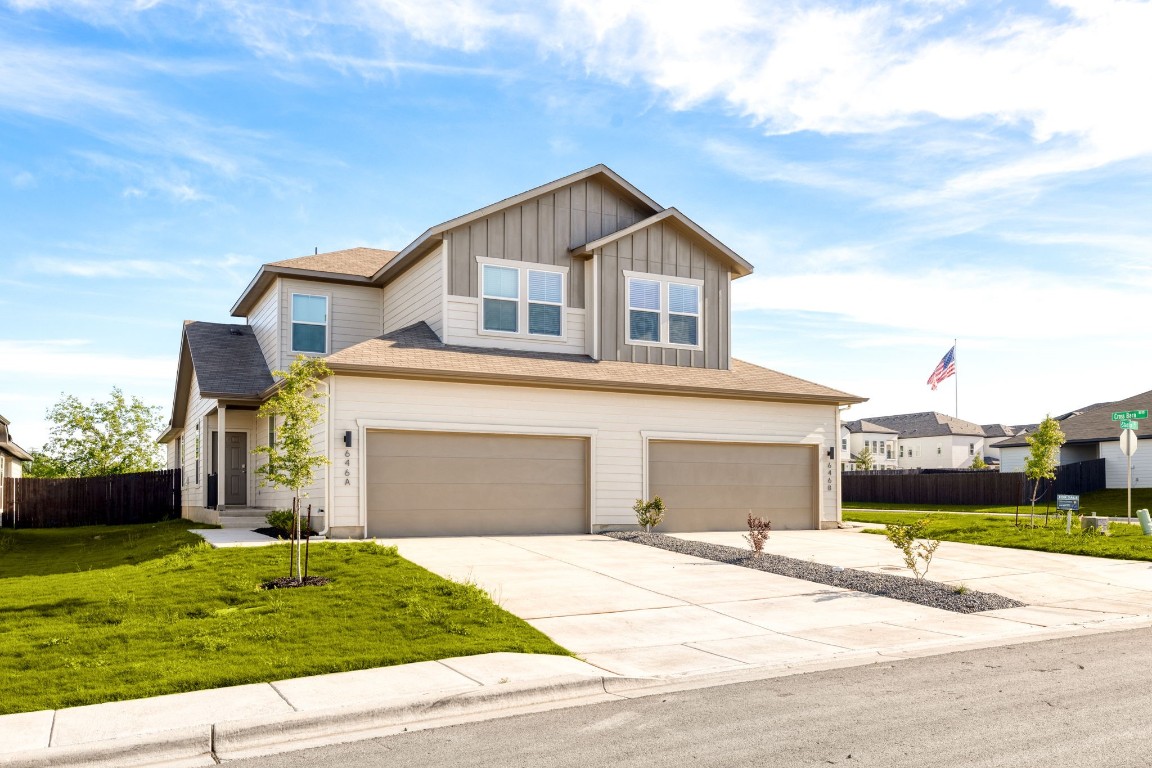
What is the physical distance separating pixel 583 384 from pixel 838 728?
13635mm

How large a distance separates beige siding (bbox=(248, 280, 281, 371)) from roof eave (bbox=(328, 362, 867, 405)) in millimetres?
6639

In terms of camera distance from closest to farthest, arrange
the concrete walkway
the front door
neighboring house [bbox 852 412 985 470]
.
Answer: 1. the concrete walkway
2. the front door
3. neighboring house [bbox 852 412 985 470]

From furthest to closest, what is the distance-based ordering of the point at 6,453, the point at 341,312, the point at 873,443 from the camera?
1. the point at 873,443
2. the point at 6,453
3. the point at 341,312

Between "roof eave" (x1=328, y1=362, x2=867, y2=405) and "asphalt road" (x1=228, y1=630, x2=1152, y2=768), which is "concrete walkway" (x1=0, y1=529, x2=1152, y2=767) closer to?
"asphalt road" (x1=228, y1=630, x2=1152, y2=768)

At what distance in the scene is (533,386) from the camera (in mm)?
19500

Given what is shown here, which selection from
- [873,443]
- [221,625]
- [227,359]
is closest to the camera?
[221,625]

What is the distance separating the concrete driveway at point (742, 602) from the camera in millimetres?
9312

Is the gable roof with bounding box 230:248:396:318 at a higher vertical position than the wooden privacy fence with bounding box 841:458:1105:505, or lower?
higher

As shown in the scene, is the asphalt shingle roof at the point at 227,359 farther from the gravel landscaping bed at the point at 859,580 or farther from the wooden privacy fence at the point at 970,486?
the wooden privacy fence at the point at 970,486

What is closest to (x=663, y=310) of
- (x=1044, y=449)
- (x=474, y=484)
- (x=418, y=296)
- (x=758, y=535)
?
(x=418, y=296)

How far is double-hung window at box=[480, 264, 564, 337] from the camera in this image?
68.3ft

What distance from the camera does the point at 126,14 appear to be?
13.9 metres

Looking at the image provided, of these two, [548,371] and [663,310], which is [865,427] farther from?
[548,371]

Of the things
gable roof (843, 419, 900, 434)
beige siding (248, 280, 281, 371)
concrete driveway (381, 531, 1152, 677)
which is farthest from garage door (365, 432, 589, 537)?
gable roof (843, 419, 900, 434)
